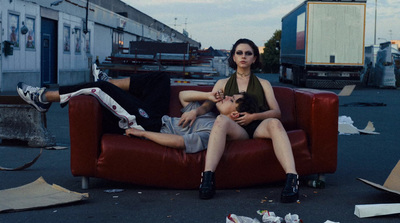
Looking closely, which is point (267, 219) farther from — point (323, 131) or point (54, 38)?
point (54, 38)

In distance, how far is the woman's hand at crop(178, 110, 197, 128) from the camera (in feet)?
17.4

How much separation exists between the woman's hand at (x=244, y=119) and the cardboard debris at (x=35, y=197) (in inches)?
58.0

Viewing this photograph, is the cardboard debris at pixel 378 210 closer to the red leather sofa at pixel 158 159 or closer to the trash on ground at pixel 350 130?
the red leather sofa at pixel 158 159

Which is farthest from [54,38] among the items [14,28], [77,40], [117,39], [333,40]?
[117,39]

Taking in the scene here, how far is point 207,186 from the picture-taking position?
4.69m

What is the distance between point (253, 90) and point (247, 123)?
1.46 ft

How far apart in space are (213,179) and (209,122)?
0.73 metres

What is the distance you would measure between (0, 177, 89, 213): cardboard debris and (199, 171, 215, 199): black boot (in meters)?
0.91

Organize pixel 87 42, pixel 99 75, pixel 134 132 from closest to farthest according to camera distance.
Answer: pixel 134 132
pixel 99 75
pixel 87 42

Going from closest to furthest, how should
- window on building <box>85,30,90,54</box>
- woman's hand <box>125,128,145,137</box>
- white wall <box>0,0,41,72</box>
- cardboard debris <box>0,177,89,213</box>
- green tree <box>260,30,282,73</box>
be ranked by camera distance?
cardboard debris <box>0,177,89,213</box> → woman's hand <box>125,128,145,137</box> → white wall <box>0,0,41,72</box> → window on building <box>85,30,90,54</box> → green tree <box>260,30,282,73</box>

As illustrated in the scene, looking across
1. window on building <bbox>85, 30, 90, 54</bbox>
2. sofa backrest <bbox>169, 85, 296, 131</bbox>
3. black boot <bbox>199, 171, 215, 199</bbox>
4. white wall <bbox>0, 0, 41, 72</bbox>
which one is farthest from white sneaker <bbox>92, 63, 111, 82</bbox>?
window on building <bbox>85, 30, 90, 54</bbox>

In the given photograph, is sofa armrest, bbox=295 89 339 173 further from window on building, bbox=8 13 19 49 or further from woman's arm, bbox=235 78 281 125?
window on building, bbox=8 13 19 49

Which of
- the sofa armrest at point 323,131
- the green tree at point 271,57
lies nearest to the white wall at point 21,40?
the sofa armrest at point 323,131

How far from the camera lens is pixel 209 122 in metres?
5.31
